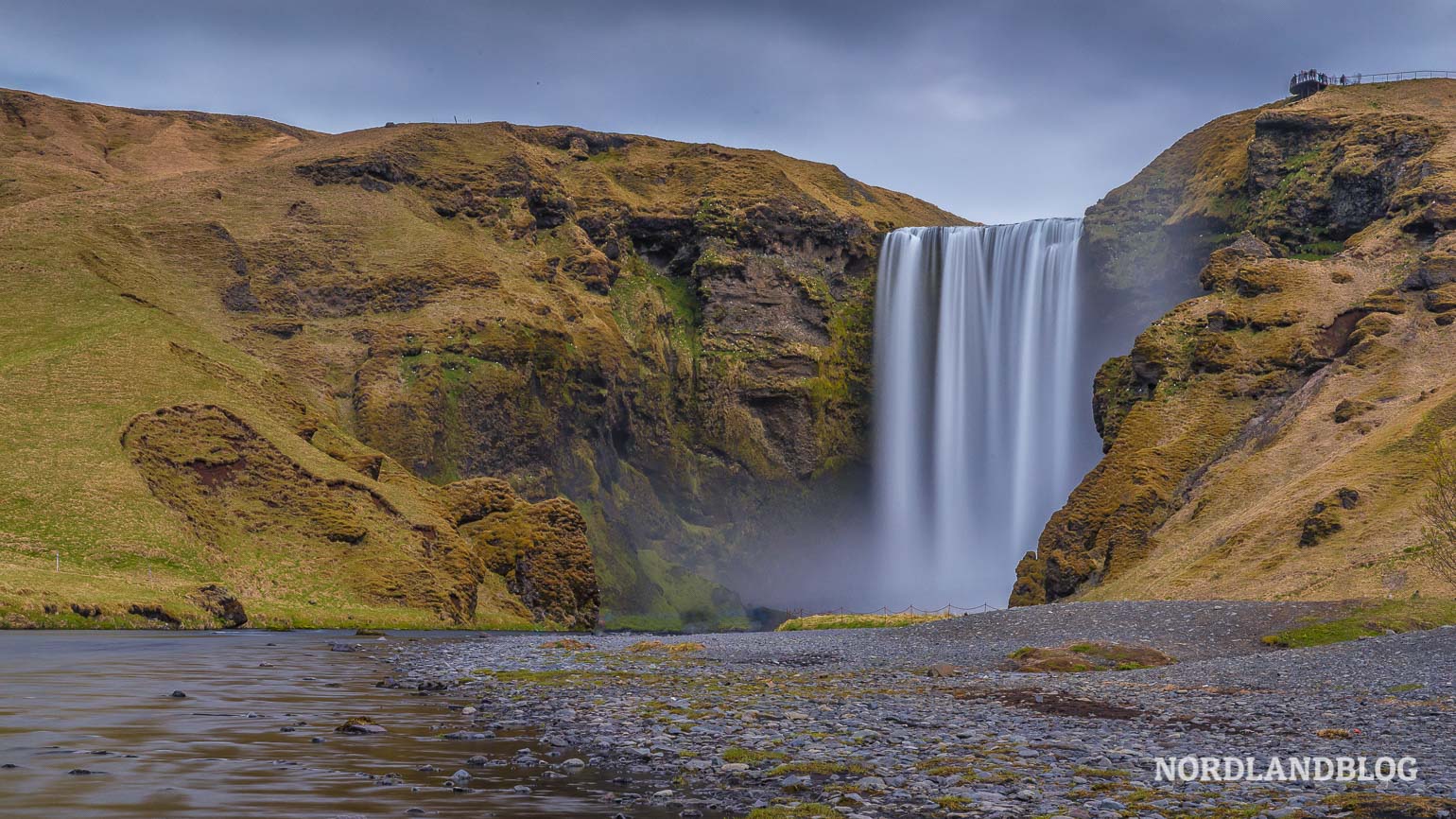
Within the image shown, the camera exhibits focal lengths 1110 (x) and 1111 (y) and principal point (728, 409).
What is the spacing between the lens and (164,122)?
192 m

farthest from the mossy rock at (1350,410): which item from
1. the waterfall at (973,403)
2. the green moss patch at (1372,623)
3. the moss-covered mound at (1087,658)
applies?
the waterfall at (973,403)

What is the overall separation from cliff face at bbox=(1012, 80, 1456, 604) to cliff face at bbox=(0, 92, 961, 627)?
44.1 metres

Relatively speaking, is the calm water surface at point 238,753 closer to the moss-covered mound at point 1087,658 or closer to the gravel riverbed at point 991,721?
the gravel riverbed at point 991,721

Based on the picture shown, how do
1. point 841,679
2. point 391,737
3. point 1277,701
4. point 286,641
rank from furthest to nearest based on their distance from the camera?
point 286,641 < point 841,679 < point 1277,701 < point 391,737

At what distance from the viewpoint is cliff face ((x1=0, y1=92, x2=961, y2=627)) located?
72.7 metres

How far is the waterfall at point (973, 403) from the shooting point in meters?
106

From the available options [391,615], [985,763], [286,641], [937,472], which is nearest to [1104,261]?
[937,472]

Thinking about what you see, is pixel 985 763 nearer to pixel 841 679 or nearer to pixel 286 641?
pixel 841 679

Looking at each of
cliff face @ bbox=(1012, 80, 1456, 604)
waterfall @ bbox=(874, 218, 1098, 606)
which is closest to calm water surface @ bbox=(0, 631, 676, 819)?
cliff face @ bbox=(1012, 80, 1456, 604)

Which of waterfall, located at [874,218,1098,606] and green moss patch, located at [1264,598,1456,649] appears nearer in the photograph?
green moss patch, located at [1264,598,1456,649]

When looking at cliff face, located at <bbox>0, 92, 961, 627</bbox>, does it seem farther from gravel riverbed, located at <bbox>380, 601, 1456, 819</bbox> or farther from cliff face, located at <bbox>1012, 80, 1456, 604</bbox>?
cliff face, located at <bbox>1012, 80, 1456, 604</bbox>

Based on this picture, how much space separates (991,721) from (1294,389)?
53597 mm

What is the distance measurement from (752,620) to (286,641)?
257 feet

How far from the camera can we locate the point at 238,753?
15844 millimetres
